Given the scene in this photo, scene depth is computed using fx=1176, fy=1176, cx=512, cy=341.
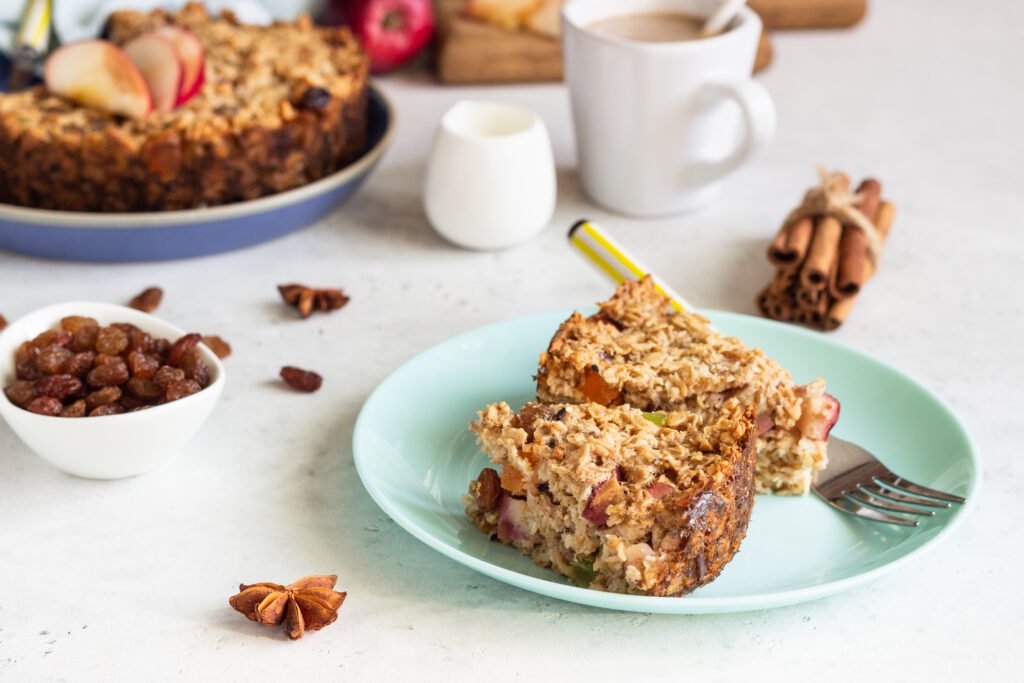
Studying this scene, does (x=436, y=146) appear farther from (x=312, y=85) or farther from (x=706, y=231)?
(x=706, y=231)

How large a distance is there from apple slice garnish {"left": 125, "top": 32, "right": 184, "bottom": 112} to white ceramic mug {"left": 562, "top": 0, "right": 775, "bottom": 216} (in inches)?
28.2

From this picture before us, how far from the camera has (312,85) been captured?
211 centimetres

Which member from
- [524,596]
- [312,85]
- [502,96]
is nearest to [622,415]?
[524,596]

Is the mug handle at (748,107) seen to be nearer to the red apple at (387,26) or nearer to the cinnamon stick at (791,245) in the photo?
the cinnamon stick at (791,245)

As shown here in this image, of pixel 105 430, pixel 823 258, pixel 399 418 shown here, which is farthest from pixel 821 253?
pixel 105 430

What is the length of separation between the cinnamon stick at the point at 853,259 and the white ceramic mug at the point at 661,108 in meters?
0.23

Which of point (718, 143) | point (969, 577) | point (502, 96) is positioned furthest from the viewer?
point (502, 96)

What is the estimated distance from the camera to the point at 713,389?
151 cm

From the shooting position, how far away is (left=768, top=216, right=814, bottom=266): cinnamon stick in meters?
1.97

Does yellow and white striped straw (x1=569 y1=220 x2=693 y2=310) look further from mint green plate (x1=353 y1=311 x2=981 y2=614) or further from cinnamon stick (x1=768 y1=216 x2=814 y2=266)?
cinnamon stick (x1=768 y1=216 x2=814 y2=266)

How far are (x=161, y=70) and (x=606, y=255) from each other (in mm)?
870

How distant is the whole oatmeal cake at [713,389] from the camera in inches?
59.6

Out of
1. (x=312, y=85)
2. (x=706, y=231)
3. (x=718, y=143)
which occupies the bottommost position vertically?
(x=706, y=231)

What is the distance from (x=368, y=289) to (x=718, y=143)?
726mm
